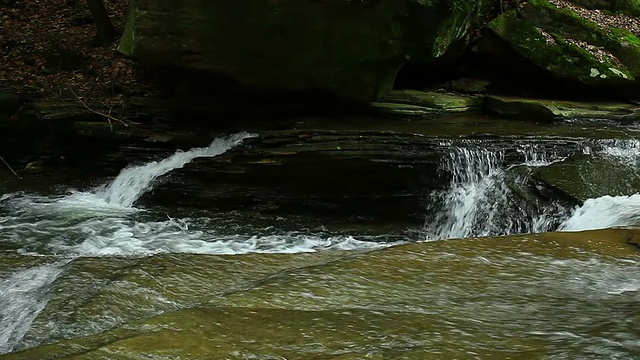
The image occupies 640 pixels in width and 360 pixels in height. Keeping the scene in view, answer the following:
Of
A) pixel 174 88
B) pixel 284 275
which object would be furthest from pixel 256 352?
pixel 174 88

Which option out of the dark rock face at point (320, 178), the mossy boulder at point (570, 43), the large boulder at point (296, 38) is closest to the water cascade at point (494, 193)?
the dark rock face at point (320, 178)

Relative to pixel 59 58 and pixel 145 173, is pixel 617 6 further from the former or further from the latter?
pixel 59 58

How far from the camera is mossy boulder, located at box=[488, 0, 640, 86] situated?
37.3ft

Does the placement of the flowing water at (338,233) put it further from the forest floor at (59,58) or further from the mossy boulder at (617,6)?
the mossy boulder at (617,6)

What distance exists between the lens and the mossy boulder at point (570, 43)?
37.3ft

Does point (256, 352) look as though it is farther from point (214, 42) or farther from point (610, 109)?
point (610, 109)

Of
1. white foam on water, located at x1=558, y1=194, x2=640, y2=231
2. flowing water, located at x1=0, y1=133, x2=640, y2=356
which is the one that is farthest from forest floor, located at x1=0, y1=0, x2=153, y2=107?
white foam on water, located at x1=558, y1=194, x2=640, y2=231

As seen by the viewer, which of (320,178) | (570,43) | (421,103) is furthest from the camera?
(570,43)

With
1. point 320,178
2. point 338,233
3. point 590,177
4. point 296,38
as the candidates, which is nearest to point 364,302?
point 338,233

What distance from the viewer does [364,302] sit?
3492 millimetres

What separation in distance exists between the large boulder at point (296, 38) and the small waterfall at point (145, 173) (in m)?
1.25

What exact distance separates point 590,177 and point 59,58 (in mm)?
11097

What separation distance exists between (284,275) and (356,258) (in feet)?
1.93

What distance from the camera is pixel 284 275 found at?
3994 mm
